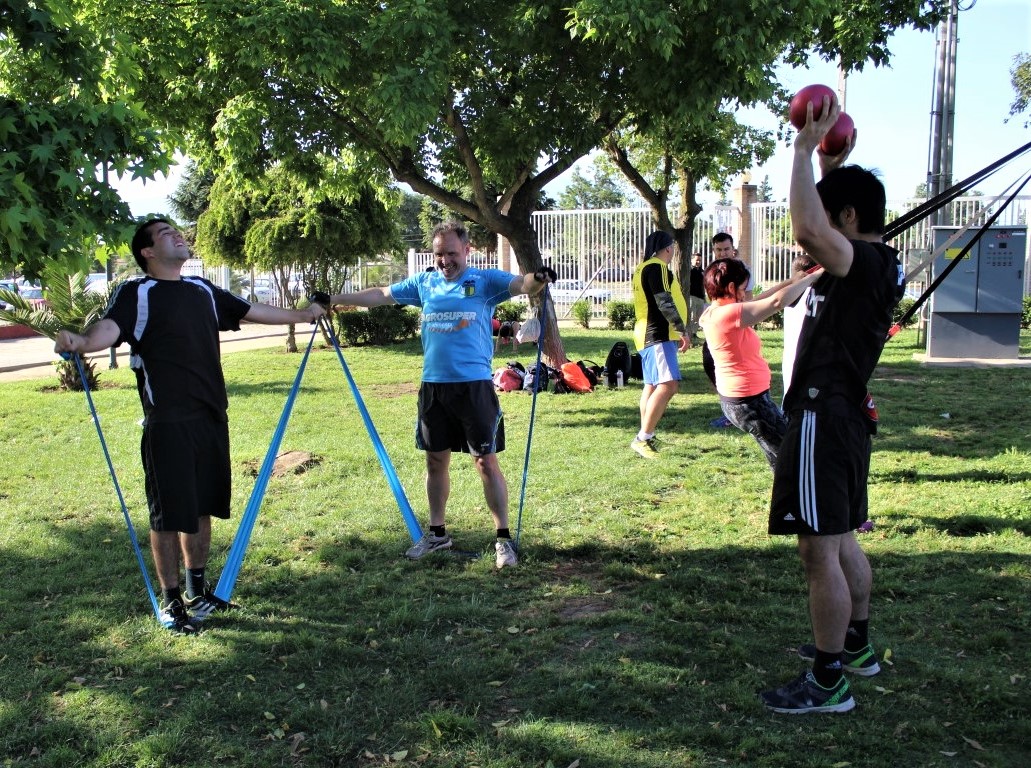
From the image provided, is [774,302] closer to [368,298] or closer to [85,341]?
[368,298]

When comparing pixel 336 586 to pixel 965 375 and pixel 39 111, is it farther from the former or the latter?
pixel 965 375

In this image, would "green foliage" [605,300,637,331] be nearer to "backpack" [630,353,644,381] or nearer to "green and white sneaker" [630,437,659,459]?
"backpack" [630,353,644,381]

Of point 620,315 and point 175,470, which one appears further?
point 620,315

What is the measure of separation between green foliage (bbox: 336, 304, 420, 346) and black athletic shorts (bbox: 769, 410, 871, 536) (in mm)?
16348

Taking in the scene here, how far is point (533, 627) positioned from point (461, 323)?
175 centimetres

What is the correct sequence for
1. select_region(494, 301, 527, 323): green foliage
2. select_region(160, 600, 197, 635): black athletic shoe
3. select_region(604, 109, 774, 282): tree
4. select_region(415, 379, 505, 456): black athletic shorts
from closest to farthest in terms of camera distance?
1. select_region(160, 600, 197, 635): black athletic shoe
2. select_region(415, 379, 505, 456): black athletic shorts
3. select_region(604, 109, 774, 282): tree
4. select_region(494, 301, 527, 323): green foliage

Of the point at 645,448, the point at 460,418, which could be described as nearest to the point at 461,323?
the point at 460,418

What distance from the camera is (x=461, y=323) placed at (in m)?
5.13

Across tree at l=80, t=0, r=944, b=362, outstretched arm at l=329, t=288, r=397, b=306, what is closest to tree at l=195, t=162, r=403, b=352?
tree at l=80, t=0, r=944, b=362

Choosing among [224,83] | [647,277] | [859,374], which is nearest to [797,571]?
[859,374]

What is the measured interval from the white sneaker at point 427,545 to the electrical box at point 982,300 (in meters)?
11.3

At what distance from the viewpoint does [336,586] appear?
4.92m

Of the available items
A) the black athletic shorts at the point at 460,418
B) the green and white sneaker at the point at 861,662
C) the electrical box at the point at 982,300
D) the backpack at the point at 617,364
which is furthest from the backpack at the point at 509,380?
the green and white sneaker at the point at 861,662

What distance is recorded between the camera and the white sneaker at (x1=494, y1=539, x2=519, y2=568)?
16.9 ft
